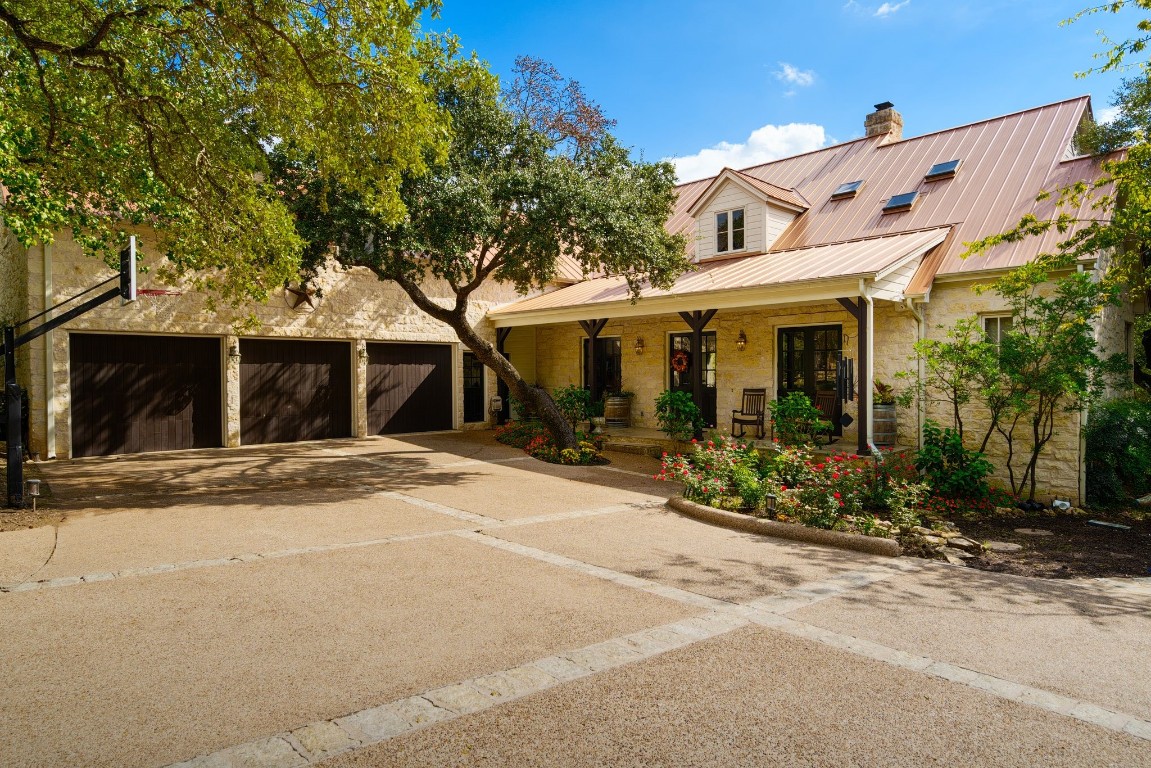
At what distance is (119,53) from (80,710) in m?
7.44

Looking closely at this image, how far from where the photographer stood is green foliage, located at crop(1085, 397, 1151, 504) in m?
9.66

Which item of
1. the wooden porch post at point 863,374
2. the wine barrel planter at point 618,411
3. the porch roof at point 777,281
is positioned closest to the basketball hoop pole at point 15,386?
the porch roof at point 777,281

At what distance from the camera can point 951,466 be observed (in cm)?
959

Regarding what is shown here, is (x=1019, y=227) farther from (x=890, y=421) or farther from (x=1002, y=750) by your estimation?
(x=1002, y=750)

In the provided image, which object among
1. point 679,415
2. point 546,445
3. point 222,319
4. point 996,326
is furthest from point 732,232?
point 222,319

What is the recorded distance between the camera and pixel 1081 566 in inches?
254

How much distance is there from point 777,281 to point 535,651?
27.0 feet

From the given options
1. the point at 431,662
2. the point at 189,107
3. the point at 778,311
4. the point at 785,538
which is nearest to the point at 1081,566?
the point at 785,538

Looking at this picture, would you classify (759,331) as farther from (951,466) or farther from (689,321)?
(951,466)

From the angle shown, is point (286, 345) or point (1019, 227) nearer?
point (1019, 227)

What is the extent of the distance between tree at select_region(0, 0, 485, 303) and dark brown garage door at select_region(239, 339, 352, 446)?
14.0 ft

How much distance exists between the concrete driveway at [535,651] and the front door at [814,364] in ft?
19.6

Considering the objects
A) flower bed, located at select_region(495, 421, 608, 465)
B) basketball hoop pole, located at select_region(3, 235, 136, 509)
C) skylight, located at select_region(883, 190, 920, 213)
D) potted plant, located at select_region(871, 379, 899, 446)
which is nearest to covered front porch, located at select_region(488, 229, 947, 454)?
potted plant, located at select_region(871, 379, 899, 446)

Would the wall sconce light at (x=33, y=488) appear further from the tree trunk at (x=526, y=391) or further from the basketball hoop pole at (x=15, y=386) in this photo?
the tree trunk at (x=526, y=391)
